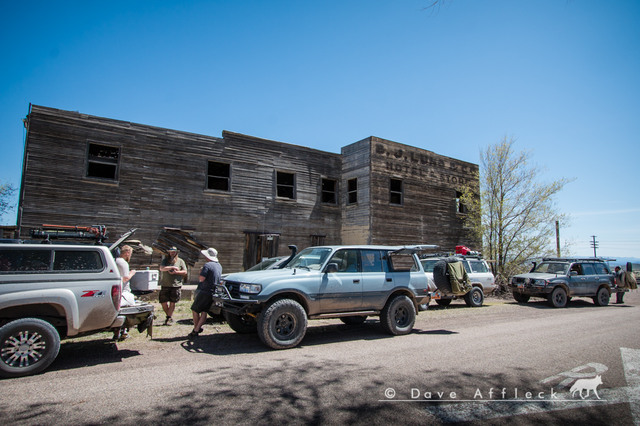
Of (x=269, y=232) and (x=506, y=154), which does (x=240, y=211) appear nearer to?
(x=269, y=232)

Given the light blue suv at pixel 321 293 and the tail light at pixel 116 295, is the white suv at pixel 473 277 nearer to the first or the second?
the light blue suv at pixel 321 293

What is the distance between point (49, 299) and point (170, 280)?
134 inches

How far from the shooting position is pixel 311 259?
7.46 meters

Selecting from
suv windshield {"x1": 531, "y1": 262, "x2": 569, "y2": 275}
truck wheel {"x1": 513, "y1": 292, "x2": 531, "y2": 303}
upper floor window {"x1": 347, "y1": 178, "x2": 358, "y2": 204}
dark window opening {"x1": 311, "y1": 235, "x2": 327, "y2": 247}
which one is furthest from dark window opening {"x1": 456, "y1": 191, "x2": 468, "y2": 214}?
dark window opening {"x1": 311, "y1": 235, "x2": 327, "y2": 247}

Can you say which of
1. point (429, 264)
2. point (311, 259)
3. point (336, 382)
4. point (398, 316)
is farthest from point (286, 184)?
point (336, 382)

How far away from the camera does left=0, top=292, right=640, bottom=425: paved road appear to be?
360 cm

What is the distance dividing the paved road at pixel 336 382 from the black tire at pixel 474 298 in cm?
586

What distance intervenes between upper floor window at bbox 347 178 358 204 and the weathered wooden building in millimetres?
92

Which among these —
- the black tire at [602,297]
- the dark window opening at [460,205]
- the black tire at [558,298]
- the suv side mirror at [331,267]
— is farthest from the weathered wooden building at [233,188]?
the suv side mirror at [331,267]

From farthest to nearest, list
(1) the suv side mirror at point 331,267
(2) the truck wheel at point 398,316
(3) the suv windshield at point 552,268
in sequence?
1. (3) the suv windshield at point 552,268
2. (2) the truck wheel at point 398,316
3. (1) the suv side mirror at point 331,267

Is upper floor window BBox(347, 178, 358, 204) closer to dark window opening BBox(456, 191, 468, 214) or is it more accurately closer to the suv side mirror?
dark window opening BBox(456, 191, 468, 214)

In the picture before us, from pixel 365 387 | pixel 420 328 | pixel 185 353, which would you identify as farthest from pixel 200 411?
pixel 420 328

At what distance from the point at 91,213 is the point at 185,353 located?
10.8 meters

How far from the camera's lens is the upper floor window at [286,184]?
1845cm
